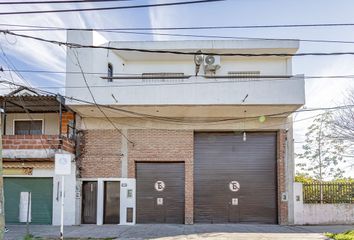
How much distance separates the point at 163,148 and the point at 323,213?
770cm

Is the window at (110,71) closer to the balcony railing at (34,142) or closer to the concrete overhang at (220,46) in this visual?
the concrete overhang at (220,46)

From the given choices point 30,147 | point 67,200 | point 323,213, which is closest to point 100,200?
point 67,200

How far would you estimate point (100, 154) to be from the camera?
17.7 metres

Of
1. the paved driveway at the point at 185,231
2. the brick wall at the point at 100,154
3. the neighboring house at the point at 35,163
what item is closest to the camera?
the paved driveway at the point at 185,231

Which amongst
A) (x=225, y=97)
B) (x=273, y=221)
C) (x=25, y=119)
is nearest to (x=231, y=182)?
(x=273, y=221)

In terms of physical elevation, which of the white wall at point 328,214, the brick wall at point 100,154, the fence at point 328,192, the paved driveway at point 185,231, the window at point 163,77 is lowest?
the paved driveway at point 185,231

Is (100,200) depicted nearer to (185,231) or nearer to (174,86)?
(185,231)

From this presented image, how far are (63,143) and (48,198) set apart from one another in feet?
9.50

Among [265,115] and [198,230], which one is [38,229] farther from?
[265,115]

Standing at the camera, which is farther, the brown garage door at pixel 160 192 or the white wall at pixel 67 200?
the brown garage door at pixel 160 192

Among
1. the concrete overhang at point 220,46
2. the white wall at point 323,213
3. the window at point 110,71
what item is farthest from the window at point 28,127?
the white wall at point 323,213

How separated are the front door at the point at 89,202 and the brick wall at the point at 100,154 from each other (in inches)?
19.8

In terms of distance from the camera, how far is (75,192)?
1694 cm

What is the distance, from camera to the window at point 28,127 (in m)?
18.6
